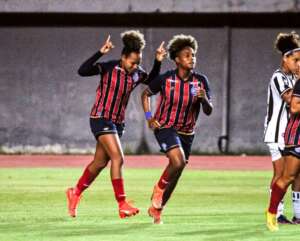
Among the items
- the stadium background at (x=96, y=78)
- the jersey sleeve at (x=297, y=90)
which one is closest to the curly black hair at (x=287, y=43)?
the jersey sleeve at (x=297, y=90)

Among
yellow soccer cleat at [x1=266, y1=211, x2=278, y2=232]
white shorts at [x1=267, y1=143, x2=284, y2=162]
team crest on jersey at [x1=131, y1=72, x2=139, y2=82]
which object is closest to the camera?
yellow soccer cleat at [x1=266, y1=211, x2=278, y2=232]

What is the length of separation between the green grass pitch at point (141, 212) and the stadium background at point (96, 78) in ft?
25.4

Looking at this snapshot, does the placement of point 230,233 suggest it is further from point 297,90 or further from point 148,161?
point 148,161

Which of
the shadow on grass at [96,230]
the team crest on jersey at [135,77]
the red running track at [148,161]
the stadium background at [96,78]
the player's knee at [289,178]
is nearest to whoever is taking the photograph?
the shadow on grass at [96,230]

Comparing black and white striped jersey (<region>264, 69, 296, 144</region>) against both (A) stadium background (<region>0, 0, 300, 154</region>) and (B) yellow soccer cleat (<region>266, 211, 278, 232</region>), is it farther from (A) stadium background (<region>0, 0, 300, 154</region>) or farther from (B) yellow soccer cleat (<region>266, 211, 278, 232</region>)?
(A) stadium background (<region>0, 0, 300, 154</region>)

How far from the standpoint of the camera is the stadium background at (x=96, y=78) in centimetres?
2914

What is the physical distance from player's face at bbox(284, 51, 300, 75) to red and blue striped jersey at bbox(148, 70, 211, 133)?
38.4 inches

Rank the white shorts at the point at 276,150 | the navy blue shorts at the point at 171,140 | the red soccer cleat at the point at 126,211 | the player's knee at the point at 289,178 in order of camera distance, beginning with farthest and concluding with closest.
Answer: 1. the white shorts at the point at 276,150
2. the navy blue shorts at the point at 171,140
3. the red soccer cleat at the point at 126,211
4. the player's knee at the point at 289,178

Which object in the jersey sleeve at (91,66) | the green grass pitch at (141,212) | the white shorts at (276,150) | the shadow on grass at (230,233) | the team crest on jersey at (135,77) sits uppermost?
the jersey sleeve at (91,66)

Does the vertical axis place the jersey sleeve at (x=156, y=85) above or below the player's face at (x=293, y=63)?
below

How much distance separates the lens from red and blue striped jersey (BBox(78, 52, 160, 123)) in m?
12.6

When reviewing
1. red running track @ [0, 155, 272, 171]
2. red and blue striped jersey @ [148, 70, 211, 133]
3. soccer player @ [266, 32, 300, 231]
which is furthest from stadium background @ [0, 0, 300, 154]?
soccer player @ [266, 32, 300, 231]

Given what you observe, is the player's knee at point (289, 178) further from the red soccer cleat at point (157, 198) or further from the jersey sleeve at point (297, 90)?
the red soccer cleat at point (157, 198)

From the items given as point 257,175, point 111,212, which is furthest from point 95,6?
point 111,212
